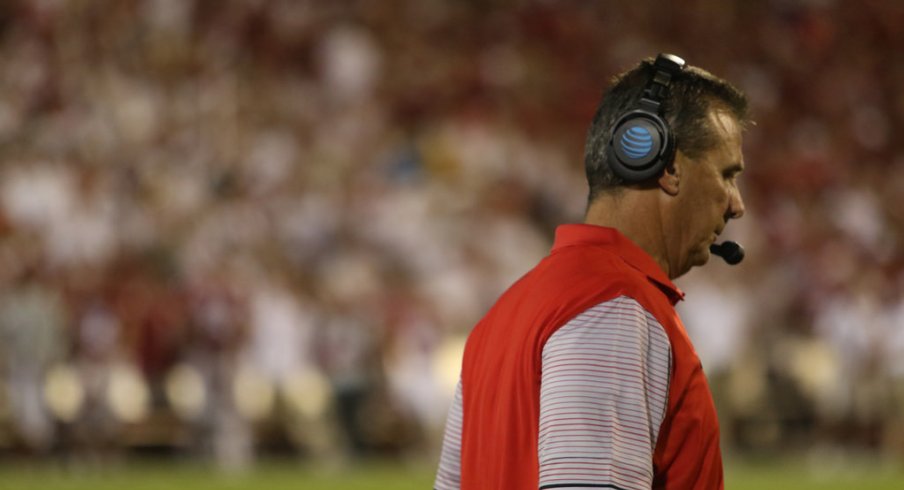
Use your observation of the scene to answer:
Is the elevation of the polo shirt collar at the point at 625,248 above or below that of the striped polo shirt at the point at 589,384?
above

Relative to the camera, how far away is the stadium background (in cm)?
1373

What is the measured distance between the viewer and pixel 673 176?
2471 mm

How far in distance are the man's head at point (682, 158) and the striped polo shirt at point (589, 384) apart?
0.23ft

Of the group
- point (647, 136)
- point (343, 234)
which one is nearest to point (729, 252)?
point (647, 136)

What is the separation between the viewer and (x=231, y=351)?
13781mm

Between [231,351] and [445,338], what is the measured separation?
202cm

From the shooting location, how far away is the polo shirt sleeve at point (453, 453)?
2.68 m

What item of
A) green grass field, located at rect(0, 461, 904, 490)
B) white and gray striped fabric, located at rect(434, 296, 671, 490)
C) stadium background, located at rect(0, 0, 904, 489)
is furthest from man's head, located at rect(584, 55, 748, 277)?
stadium background, located at rect(0, 0, 904, 489)

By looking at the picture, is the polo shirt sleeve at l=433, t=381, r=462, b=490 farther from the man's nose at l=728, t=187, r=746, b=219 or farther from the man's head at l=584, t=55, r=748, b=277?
the man's nose at l=728, t=187, r=746, b=219

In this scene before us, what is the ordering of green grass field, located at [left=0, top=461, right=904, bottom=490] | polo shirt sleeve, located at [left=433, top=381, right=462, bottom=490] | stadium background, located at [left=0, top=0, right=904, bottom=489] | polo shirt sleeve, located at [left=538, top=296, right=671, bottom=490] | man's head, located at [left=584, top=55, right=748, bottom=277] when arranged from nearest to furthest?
polo shirt sleeve, located at [left=538, top=296, right=671, bottom=490] < man's head, located at [left=584, top=55, right=748, bottom=277] < polo shirt sleeve, located at [left=433, top=381, right=462, bottom=490] < green grass field, located at [left=0, top=461, right=904, bottom=490] < stadium background, located at [left=0, top=0, right=904, bottom=489]

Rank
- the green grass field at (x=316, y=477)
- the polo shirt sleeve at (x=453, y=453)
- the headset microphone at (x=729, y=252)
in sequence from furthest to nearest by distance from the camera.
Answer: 1. the green grass field at (x=316, y=477)
2. the headset microphone at (x=729, y=252)
3. the polo shirt sleeve at (x=453, y=453)

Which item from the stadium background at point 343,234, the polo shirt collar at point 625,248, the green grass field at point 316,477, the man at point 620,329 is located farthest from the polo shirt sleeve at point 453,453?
the stadium background at point 343,234

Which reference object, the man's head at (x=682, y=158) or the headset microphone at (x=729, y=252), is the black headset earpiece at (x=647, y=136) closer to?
the man's head at (x=682, y=158)

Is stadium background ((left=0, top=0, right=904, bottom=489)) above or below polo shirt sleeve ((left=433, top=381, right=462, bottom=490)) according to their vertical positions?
above
